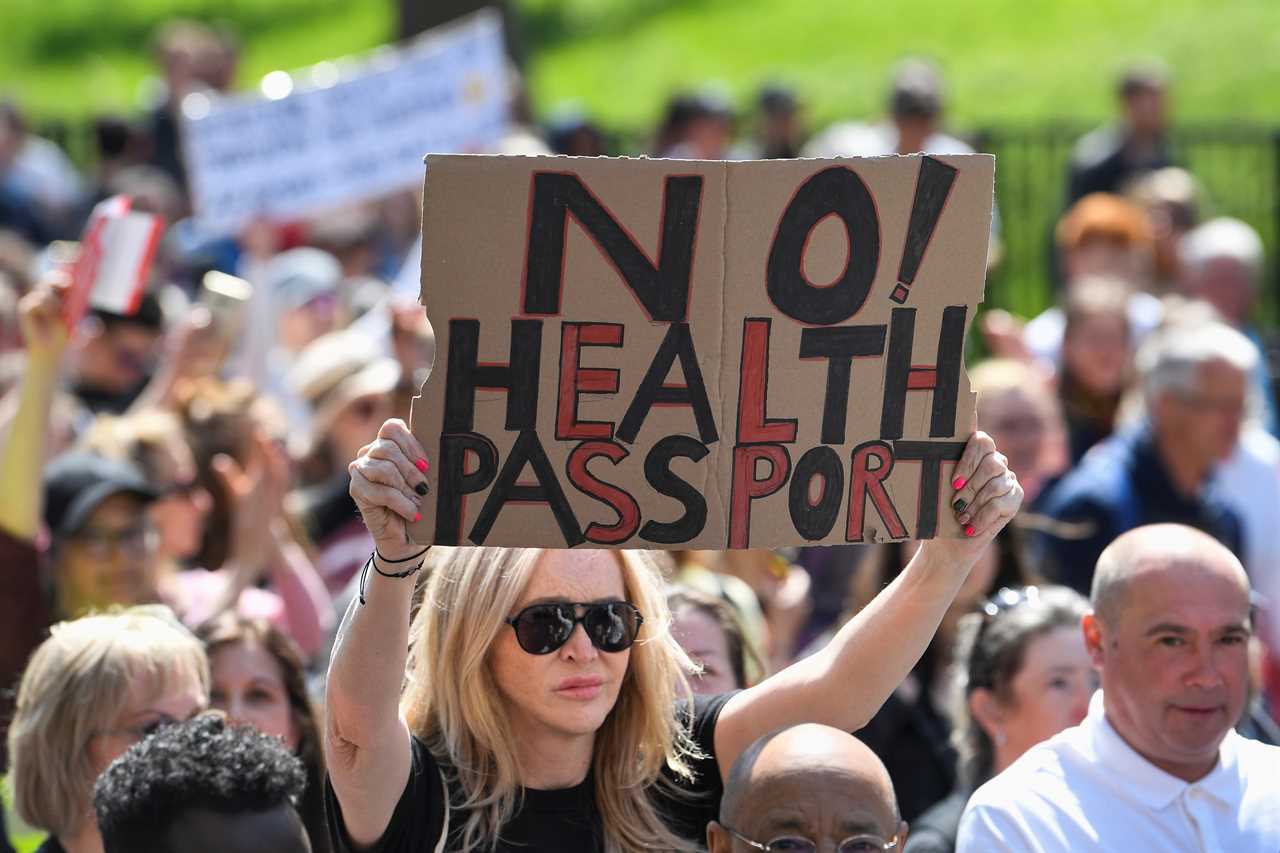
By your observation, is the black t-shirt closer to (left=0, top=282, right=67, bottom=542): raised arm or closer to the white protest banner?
(left=0, top=282, right=67, bottom=542): raised arm

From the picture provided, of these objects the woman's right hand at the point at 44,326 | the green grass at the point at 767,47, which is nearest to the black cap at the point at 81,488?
the woman's right hand at the point at 44,326

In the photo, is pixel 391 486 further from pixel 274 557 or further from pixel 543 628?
pixel 274 557

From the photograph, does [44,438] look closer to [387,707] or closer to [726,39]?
[387,707]

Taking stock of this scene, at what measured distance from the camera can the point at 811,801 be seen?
3061mm

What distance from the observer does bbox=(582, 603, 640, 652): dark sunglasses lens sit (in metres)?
3.60

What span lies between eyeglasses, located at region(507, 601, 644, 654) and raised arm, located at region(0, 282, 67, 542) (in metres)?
2.24

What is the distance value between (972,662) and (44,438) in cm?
243

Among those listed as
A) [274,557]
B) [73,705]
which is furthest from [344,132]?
[73,705]

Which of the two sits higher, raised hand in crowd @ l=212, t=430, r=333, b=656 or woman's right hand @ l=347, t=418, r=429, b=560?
woman's right hand @ l=347, t=418, r=429, b=560

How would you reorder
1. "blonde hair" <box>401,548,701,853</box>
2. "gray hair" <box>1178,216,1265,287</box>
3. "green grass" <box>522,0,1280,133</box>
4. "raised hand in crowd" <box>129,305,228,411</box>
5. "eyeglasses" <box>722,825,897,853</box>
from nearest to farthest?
"eyeglasses" <box>722,825,897,853</box>
"blonde hair" <box>401,548,701,853</box>
"raised hand in crowd" <box>129,305,228,411</box>
"gray hair" <box>1178,216,1265,287</box>
"green grass" <box>522,0,1280,133</box>

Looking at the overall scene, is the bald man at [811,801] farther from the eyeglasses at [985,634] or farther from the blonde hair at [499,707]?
the eyeglasses at [985,634]

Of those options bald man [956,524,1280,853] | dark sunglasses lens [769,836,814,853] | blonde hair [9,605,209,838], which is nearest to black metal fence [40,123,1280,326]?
bald man [956,524,1280,853]

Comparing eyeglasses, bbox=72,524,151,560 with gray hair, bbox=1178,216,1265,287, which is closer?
eyeglasses, bbox=72,524,151,560

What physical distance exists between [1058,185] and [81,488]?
10479 mm
